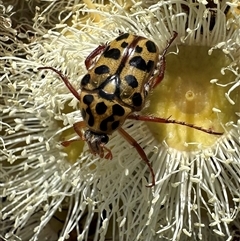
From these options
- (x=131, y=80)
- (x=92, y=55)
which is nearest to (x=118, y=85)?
(x=131, y=80)

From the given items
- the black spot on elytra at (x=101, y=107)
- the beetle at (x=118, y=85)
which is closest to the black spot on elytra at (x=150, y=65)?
the beetle at (x=118, y=85)

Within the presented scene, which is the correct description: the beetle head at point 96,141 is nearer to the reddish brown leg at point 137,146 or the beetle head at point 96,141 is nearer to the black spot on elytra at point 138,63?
the reddish brown leg at point 137,146

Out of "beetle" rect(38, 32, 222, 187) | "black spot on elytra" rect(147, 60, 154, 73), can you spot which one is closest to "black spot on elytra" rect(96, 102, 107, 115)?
"beetle" rect(38, 32, 222, 187)

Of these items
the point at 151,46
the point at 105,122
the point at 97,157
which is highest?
the point at 151,46

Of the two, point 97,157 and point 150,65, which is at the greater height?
point 150,65

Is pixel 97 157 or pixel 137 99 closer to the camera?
pixel 137 99

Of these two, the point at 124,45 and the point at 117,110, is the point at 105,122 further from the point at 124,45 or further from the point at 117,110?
the point at 124,45
